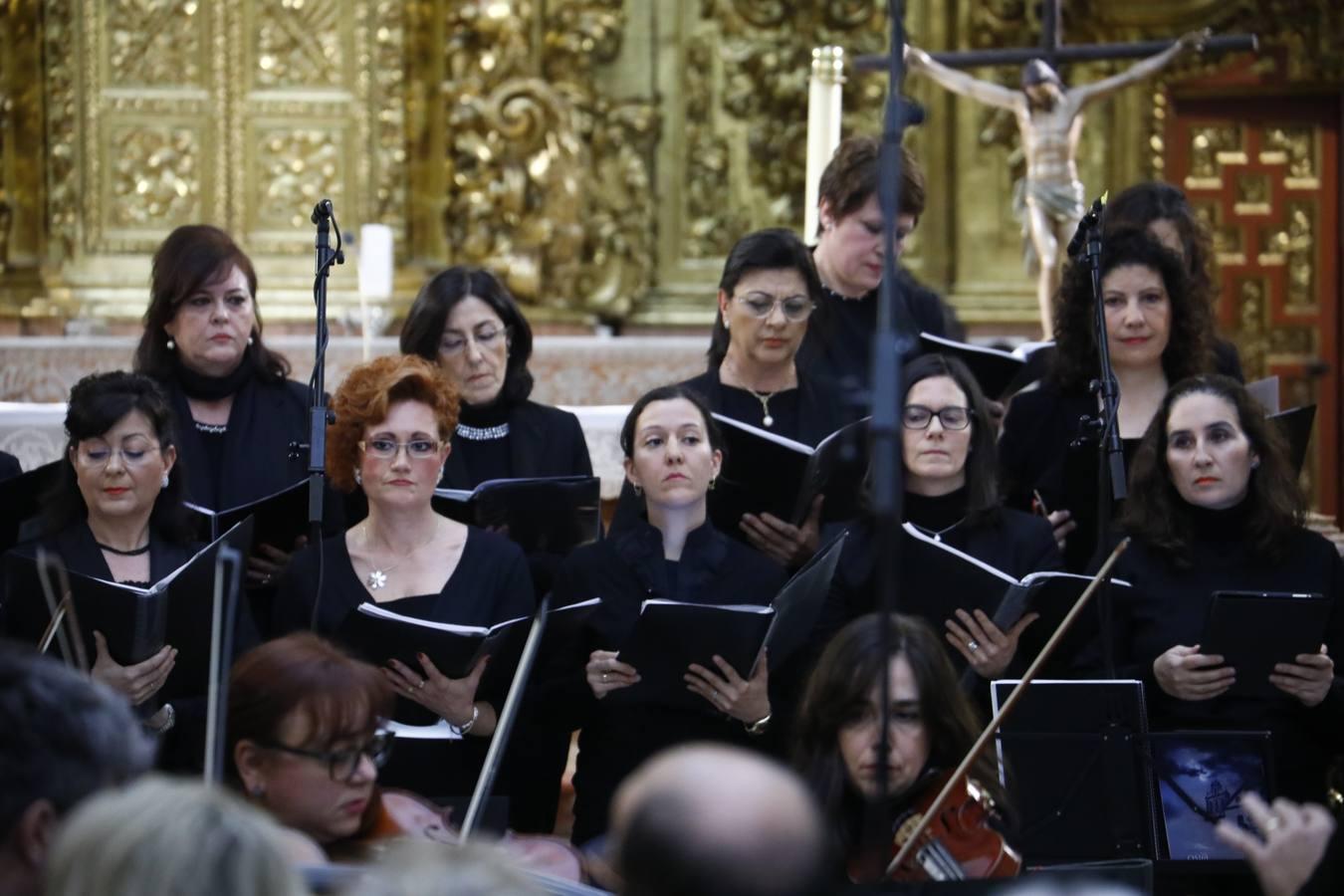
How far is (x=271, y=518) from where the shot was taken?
448 centimetres

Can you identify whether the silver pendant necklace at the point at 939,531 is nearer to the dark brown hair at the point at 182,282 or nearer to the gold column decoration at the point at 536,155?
the dark brown hair at the point at 182,282

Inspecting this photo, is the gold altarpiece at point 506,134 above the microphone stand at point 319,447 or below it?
above

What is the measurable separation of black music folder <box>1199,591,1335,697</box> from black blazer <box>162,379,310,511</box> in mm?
1938

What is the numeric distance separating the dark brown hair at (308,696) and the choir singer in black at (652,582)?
3.14 feet

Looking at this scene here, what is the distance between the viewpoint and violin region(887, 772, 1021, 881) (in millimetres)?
3367

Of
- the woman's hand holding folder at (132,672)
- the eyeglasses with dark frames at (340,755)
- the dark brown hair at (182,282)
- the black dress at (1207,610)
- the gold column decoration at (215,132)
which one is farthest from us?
the gold column decoration at (215,132)

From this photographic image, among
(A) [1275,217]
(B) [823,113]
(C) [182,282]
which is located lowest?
(C) [182,282]

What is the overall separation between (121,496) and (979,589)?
172cm

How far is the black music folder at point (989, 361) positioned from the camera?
4934 millimetres

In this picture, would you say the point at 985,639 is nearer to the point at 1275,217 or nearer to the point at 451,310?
the point at 451,310

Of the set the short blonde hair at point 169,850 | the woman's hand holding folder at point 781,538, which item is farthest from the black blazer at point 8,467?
the short blonde hair at point 169,850

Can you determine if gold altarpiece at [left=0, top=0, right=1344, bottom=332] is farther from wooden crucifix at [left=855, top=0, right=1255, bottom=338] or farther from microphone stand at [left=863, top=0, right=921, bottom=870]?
microphone stand at [left=863, top=0, right=921, bottom=870]

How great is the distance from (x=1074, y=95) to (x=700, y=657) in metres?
4.39

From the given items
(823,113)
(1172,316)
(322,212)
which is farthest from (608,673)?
(823,113)
